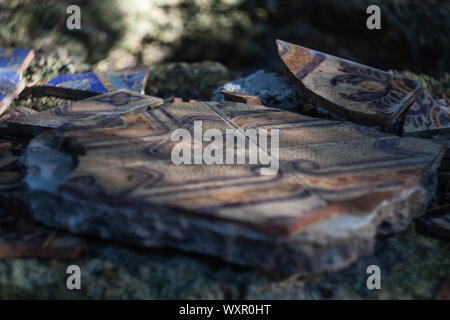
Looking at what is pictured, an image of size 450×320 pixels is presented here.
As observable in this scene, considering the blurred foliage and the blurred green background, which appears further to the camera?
the blurred foliage

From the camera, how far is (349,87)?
8.71 ft

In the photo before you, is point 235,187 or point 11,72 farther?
point 11,72

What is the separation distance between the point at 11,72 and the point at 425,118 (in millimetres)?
2727

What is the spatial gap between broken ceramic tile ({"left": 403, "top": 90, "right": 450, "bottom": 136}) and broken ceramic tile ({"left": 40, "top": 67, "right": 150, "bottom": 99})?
1.82 metres

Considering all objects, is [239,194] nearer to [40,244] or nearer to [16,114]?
[40,244]

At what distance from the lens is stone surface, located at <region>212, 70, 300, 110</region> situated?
2939 millimetres

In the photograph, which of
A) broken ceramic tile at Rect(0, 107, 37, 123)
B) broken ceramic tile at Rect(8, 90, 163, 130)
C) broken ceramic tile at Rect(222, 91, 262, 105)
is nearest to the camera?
broken ceramic tile at Rect(8, 90, 163, 130)

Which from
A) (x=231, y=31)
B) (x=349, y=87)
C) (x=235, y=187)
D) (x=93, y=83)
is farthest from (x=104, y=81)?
(x=231, y=31)

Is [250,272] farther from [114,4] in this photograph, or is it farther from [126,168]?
[114,4]

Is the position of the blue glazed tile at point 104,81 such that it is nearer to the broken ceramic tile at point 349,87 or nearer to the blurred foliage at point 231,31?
the blurred foliage at point 231,31

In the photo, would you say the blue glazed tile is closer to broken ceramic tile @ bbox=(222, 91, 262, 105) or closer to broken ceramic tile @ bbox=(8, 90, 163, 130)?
broken ceramic tile @ bbox=(8, 90, 163, 130)

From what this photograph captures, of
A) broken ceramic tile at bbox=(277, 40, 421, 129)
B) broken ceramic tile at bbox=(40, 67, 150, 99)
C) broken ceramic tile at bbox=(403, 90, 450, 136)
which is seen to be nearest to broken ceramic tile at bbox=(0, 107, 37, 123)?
broken ceramic tile at bbox=(40, 67, 150, 99)

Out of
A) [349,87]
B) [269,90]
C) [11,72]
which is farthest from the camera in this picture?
[11,72]

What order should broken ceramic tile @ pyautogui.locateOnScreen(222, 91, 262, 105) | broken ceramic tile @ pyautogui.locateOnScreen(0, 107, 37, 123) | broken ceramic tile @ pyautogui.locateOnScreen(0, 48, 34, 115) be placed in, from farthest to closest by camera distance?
broken ceramic tile @ pyautogui.locateOnScreen(0, 48, 34, 115) → broken ceramic tile @ pyautogui.locateOnScreen(222, 91, 262, 105) → broken ceramic tile @ pyautogui.locateOnScreen(0, 107, 37, 123)
